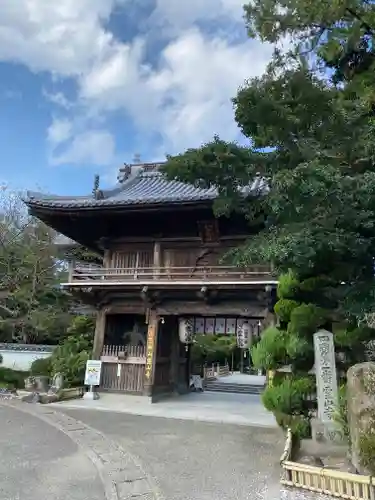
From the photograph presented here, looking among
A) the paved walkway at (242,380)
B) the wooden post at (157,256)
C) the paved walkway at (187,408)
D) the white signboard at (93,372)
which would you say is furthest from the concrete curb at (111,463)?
the paved walkway at (242,380)

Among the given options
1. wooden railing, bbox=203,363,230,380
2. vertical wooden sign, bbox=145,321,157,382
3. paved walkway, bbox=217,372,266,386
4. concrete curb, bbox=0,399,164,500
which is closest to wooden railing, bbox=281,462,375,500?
concrete curb, bbox=0,399,164,500

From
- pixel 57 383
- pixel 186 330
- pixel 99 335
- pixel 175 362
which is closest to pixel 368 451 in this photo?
pixel 186 330

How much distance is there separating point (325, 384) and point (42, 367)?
1351cm

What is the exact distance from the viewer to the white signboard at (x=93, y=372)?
47.0 feet

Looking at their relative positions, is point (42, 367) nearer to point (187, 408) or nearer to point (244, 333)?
point (187, 408)

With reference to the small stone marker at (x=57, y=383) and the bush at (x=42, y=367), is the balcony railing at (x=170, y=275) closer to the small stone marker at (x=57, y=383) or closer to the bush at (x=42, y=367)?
the small stone marker at (x=57, y=383)

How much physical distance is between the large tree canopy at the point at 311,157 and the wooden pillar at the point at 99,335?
27.5 feet

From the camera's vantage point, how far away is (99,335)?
50.1 feet

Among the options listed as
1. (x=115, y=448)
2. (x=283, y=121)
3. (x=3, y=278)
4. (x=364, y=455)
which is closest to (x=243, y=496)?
(x=364, y=455)

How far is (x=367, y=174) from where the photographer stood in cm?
626

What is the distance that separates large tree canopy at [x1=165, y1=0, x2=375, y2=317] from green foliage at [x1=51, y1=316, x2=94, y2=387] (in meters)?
10.2

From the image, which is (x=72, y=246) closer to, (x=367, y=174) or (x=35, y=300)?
(x=35, y=300)

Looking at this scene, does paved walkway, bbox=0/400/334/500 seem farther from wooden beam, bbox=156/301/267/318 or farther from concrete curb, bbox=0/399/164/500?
wooden beam, bbox=156/301/267/318

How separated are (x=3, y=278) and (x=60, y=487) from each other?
64.9 feet
